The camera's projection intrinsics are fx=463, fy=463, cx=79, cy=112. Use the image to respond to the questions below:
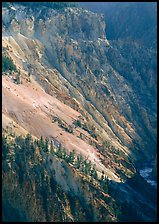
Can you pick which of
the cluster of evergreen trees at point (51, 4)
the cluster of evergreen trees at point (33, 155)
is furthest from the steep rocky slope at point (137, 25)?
the cluster of evergreen trees at point (33, 155)

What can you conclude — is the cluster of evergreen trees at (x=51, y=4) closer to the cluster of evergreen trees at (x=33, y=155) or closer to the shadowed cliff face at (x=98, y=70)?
→ the shadowed cliff face at (x=98, y=70)

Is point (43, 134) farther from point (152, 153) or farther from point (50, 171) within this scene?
point (152, 153)

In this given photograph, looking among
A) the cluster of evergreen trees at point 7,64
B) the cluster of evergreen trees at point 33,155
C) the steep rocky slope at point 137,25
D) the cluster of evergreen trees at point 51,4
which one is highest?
the steep rocky slope at point 137,25

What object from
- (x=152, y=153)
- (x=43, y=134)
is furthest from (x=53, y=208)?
(x=152, y=153)

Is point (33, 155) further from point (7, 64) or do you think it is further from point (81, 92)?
point (81, 92)

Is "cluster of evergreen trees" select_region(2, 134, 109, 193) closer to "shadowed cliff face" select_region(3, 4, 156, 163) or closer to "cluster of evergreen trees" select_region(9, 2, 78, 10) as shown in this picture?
"shadowed cliff face" select_region(3, 4, 156, 163)

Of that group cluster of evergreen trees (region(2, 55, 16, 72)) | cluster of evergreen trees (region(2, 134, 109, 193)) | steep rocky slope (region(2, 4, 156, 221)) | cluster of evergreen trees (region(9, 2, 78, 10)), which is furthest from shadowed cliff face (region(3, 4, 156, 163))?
cluster of evergreen trees (region(2, 134, 109, 193))
